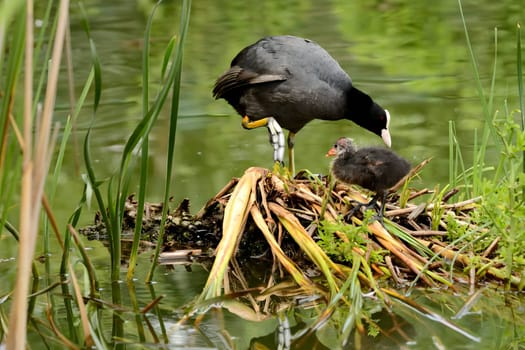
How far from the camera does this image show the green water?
Answer: 13.1 feet

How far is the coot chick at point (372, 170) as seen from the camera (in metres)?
3.28

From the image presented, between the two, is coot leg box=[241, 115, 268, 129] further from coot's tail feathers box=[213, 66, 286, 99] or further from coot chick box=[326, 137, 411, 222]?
coot chick box=[326, 137, 411, 222]

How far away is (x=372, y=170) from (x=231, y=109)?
8.53 ft

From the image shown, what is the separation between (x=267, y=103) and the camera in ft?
15.2

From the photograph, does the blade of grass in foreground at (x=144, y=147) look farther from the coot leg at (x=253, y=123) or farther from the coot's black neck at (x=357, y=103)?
the coot's black neck at (x=357, y=103)

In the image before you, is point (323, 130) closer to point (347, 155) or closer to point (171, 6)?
point (347, 155)

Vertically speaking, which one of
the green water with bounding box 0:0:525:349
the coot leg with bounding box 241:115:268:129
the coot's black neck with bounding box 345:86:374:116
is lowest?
the green water with bounding box 0:0:525:349

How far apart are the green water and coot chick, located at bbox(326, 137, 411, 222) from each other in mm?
571

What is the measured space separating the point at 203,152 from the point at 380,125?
844 millimetres

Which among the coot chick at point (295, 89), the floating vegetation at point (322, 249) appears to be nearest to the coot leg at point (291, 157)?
the coot chick at point (295, 89)

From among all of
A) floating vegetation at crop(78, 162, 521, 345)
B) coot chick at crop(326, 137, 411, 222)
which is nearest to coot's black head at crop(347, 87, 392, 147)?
floating vegetation at crop(78, 162, 521, 345)

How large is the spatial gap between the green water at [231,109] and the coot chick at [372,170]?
571 mm

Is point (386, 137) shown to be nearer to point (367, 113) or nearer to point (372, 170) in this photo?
point (367, 113)

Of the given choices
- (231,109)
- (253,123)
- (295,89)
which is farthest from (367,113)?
(231,109)
